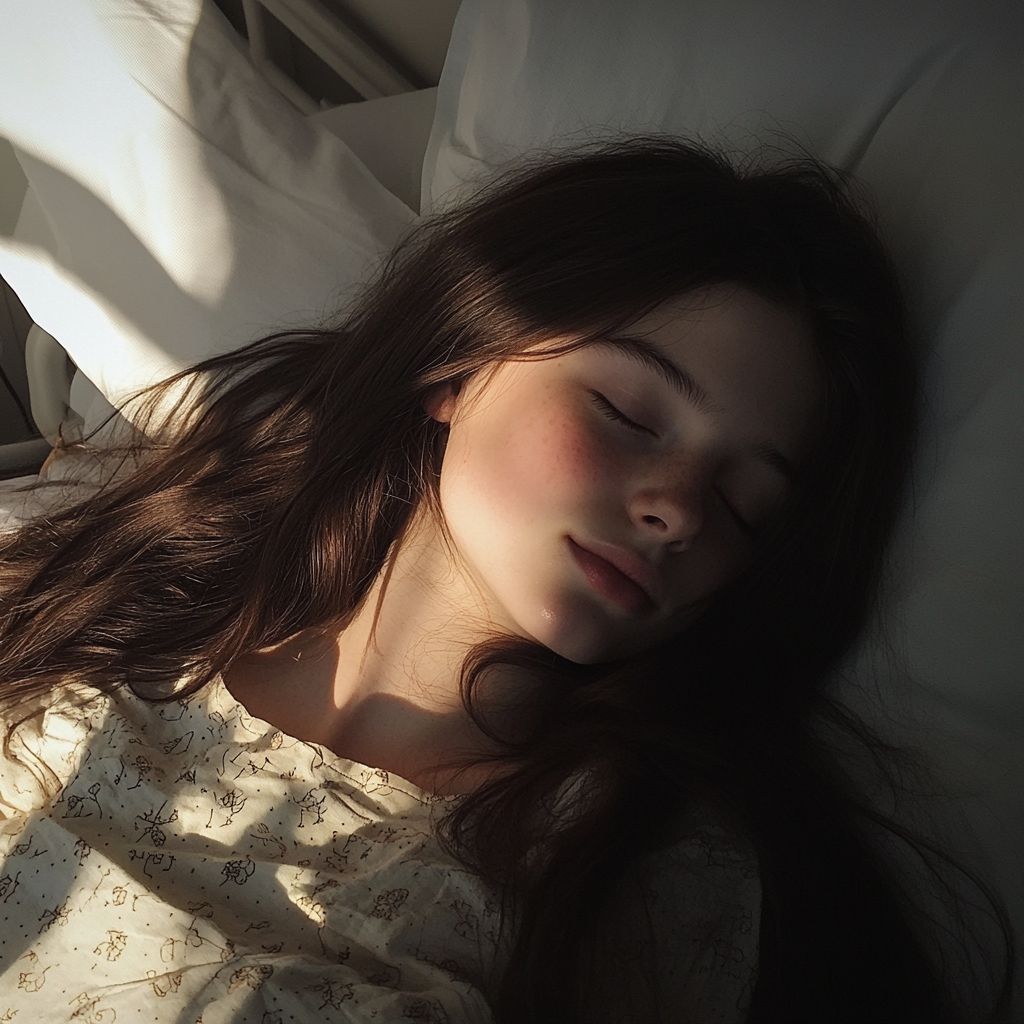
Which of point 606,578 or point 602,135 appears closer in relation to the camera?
point 606,578

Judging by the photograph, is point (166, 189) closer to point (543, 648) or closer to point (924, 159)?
point (543, 648)

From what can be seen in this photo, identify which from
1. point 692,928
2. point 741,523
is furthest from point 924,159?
point 692,928

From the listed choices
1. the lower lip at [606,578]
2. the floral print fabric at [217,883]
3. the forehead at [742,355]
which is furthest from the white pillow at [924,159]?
the floral print fabric at [217,883]

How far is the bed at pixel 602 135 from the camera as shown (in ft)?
2.56

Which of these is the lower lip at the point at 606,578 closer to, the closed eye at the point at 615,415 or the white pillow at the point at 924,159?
the closed eye at the point at 615,415

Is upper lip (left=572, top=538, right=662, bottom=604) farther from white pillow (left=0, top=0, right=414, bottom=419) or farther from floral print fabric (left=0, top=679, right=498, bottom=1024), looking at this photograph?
white pillow (left=0, top=0, right=414, bottom=419)

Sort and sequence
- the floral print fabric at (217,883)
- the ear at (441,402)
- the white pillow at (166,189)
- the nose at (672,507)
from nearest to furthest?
the floral print fabric at (217,883) < the nose at (672,507) < the ear at (441,402) < the white pillow at (166,189)

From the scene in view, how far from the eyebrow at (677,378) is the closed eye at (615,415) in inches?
1.8

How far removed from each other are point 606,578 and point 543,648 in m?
0.17

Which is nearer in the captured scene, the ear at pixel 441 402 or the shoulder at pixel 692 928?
the shoulder at pixel 692 928

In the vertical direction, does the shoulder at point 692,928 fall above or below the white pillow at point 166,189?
below

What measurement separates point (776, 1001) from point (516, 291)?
667mm

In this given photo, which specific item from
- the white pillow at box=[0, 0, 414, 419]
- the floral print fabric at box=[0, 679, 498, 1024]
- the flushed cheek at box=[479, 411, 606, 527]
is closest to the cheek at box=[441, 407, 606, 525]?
the flushed cheek at box=[479, 411, 606, 527]

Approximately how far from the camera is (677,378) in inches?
32.7
